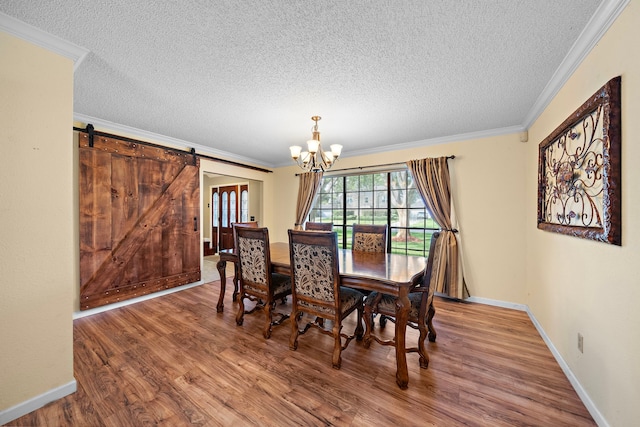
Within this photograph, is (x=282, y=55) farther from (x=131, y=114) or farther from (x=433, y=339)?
(x=433, y=339)

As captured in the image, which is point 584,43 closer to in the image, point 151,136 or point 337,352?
point 337,352

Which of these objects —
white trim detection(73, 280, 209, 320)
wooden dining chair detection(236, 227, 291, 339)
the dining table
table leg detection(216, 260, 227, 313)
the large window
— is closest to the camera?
the dining table

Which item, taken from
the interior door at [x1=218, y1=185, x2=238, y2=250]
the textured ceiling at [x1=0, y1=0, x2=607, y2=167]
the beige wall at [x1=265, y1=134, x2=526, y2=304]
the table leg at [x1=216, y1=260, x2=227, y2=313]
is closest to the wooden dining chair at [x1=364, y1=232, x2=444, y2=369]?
the textured ceiling at [x1=0, y1=0, x2=607, y2=167]

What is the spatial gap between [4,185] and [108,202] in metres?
1.75

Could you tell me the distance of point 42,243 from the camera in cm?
150

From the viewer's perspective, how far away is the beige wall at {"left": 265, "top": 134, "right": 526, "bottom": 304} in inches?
119

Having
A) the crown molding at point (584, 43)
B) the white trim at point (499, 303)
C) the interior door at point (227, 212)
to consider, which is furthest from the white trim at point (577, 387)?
the interior door at point (227, 212)

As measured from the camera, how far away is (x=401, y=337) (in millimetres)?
1740

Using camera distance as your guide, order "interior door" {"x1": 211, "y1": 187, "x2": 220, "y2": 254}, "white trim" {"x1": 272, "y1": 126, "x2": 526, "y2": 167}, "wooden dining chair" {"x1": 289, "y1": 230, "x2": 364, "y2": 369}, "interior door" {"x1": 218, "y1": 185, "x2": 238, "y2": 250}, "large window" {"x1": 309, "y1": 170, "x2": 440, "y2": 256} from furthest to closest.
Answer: "interior door" {"x1": 211, "y1": 187, "x2": 220, "y2": 254} → "interior door" {"x1": 218, "y1": 185, "x2": 238, "y2": 250} → "large window" {"x1": 309, "y1": 170, "x2": 440, "y2": 256} → "white trim" {"x1": 272, "y1": 126, "x2": 526, "y2": 167} → "wooden dining chair" {"x1": 289, "y1": 230, "x2": 364, "y2": 369}

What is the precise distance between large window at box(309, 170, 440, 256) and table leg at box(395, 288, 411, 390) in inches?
90.0

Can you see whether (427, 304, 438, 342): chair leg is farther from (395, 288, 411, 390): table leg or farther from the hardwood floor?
(395, 288, 411, 390): table leg

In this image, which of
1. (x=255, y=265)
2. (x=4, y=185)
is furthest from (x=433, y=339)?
(x=4, y=185)

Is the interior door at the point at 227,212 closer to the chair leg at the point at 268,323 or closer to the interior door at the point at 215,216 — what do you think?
the interior door at the point at 215,216

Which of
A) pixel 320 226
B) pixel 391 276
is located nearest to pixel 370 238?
pixel 320 226
